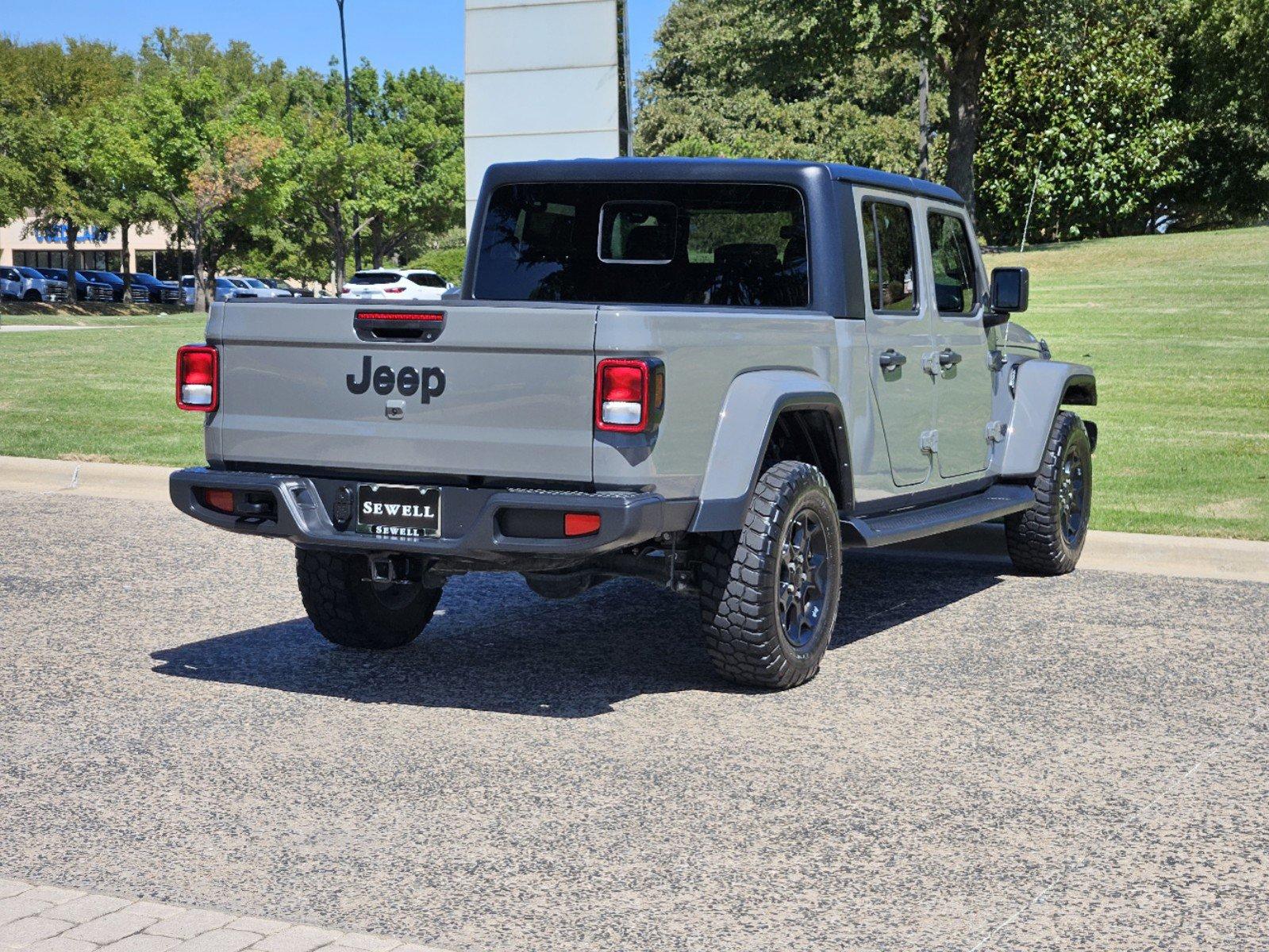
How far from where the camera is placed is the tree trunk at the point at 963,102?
26891mm

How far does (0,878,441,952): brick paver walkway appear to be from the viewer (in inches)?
145

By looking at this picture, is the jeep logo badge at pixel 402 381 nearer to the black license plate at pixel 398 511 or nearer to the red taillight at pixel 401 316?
the red taillight at pixel 401 316

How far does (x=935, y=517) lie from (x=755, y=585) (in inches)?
66.0

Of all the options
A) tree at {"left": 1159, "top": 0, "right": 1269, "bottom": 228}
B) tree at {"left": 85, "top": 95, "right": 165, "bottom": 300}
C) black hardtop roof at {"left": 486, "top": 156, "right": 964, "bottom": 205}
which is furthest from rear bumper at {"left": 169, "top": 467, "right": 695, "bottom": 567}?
tree at {"left": 85, "top": 95, "right": 165, "bottom": 300}

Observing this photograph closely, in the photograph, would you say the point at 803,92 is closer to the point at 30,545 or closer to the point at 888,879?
the point at 30,545

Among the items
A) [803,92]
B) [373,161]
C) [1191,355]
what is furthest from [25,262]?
[1191,355]

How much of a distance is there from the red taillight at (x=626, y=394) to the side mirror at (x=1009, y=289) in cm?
323

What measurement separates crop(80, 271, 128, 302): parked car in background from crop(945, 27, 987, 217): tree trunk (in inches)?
1753

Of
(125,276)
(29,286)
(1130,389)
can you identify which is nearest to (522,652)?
(1130,389)

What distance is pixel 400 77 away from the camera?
7112cm

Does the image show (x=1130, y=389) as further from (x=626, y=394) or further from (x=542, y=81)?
(x=626, y=394)

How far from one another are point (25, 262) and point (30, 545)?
105 m

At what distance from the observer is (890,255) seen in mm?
7219

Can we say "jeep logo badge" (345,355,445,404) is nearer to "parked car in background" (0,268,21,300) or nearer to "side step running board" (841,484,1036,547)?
"side step running board" (841,484,1036,547)
